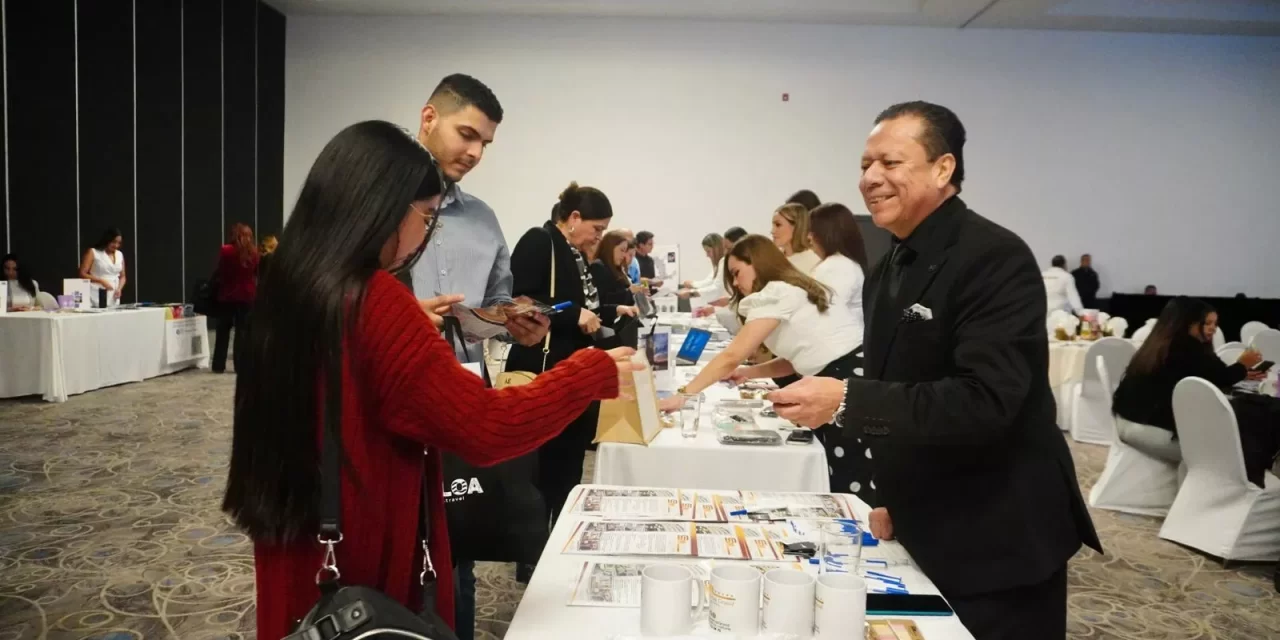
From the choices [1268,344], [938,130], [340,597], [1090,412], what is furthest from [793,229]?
[1268,344]

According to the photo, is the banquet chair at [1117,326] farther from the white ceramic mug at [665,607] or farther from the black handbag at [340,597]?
the black handbag at [340,597]

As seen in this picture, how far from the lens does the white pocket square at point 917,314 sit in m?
1.40

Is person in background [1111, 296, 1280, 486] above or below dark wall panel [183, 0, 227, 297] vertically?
below

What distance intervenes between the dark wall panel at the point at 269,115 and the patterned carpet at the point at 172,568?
7.20m

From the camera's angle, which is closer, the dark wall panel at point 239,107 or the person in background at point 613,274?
the person in background at point 613,274

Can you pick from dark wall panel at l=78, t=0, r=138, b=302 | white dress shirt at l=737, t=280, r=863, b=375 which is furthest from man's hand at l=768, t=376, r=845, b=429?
dark wall panel at l=78, t=0, r=138, b=302

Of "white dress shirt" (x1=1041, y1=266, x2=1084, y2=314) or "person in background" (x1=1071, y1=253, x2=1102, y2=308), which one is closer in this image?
"white dress shirt" (x1=1041, y1=266, x2=1084, y2=314)

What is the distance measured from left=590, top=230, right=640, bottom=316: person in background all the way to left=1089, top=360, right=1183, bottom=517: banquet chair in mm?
2725

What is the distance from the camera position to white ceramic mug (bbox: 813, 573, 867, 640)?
113cm

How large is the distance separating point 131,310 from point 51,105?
7.40 ft

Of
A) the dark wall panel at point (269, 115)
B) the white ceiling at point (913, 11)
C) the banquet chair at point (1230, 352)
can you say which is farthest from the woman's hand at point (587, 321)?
the dark wall panel at point (269, 115)

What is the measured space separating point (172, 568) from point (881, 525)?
292 cm

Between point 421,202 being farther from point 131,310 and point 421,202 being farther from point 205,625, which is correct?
point 131,310

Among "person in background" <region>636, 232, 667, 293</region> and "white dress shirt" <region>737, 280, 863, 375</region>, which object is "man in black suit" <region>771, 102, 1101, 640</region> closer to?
"white dress shirt" <region>737, 280, 863, 375</region>
